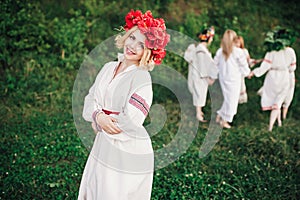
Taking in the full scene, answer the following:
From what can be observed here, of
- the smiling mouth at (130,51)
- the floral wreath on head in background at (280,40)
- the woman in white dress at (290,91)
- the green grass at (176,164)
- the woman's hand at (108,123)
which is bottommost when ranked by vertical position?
the green grass at (176,164)

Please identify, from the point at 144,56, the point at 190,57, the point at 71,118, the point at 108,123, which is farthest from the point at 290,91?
the point at 108,123

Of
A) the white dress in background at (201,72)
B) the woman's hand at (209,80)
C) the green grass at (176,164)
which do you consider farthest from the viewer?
the woman's hand at (209,80)

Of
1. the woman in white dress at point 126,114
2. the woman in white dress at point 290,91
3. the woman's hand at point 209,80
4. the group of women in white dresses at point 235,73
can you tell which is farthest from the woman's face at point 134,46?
the woman in white dress at point 290,91

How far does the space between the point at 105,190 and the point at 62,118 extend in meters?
3.58

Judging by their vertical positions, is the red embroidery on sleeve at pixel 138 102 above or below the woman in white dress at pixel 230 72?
above

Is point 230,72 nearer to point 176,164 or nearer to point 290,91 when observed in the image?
point 290,91

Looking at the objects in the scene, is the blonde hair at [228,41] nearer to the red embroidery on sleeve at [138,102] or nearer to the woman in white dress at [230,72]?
the woman in white dress at [230,72]

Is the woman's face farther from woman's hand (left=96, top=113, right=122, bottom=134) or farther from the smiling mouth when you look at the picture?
woman's hand (left=96, top=113, right=122, bottom=134)

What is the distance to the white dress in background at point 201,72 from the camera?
7.12m

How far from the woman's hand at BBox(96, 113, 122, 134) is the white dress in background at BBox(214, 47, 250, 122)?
13.5ft

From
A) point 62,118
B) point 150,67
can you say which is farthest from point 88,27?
point 150,67

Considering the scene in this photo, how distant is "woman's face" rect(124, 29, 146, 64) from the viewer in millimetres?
3299

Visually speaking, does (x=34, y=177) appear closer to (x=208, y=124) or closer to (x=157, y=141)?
(x=157, y=141)

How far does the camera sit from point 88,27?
892 centimetres
